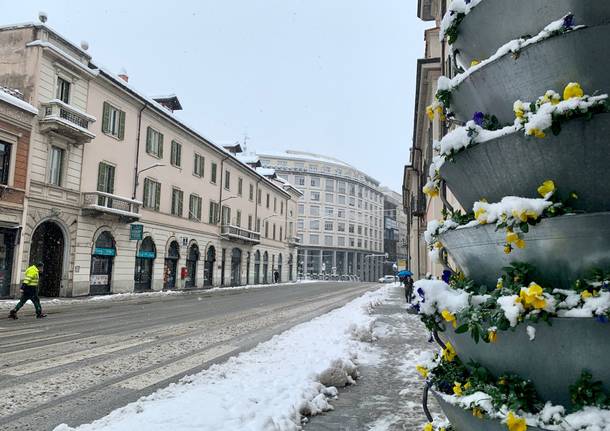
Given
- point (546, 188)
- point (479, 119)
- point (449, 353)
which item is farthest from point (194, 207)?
point (546, 188)

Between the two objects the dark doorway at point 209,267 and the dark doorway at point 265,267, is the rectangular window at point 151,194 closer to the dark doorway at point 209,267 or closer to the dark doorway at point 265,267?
the dark doorway at point 209,267

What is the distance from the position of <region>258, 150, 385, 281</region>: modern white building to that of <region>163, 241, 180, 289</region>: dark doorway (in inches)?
2207

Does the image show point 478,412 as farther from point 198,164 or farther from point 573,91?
point 198,164

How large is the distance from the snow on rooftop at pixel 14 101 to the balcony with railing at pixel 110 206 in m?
4.88

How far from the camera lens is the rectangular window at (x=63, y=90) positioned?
22575mm

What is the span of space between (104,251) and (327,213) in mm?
69314

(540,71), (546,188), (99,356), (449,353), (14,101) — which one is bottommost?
(99,356)

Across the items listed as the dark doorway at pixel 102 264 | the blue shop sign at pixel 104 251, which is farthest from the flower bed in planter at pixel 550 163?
the blue shop sign at pixel 104 251

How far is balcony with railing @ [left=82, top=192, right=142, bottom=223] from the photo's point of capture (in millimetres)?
23594

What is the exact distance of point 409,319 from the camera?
14.7 meters

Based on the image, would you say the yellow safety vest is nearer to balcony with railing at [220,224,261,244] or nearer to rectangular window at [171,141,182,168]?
rectangular window at [171,141,182,168]

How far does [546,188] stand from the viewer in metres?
1.70

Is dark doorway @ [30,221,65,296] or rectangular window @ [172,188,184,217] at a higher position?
rectangular window @ [172,188,184,217]

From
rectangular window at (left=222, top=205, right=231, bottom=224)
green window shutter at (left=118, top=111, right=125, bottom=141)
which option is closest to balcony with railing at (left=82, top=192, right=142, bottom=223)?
green window shutter at (left=118, top=111, right=125, bottom=141)
